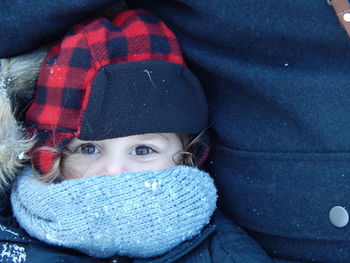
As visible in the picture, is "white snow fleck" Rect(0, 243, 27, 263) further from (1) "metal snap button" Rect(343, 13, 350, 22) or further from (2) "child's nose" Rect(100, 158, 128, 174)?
(1) "metal snap button" Rect(343, 13, 350, 22)

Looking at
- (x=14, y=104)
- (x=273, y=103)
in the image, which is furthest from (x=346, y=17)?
(x=14, y=104)

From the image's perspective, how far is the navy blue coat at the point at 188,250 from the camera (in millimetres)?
1134

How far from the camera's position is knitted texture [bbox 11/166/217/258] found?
1117 millimetres

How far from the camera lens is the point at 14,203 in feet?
4.08

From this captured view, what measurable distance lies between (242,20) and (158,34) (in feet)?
0.75

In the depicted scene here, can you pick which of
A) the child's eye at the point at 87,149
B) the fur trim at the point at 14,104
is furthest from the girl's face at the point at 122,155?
the fur trim at the point at 14,104

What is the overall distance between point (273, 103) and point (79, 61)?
45 cm

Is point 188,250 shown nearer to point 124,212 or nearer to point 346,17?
point 124,212

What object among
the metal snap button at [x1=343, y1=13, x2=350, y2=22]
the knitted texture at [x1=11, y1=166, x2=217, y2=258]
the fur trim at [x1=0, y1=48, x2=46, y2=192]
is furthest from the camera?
the fur trim at [x1=0, y1=48, x2=46, y2=192]

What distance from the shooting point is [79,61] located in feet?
3.86

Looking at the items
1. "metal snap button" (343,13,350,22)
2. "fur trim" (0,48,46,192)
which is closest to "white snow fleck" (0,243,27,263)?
"fur trim" (0,48,46,192)

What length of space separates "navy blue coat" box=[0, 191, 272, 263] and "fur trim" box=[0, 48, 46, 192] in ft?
0.47

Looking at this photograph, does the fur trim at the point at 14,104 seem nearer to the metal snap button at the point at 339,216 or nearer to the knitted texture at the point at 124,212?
the knitted texture at the point at 124,212

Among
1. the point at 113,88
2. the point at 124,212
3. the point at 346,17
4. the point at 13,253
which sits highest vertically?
the point at 346,17
